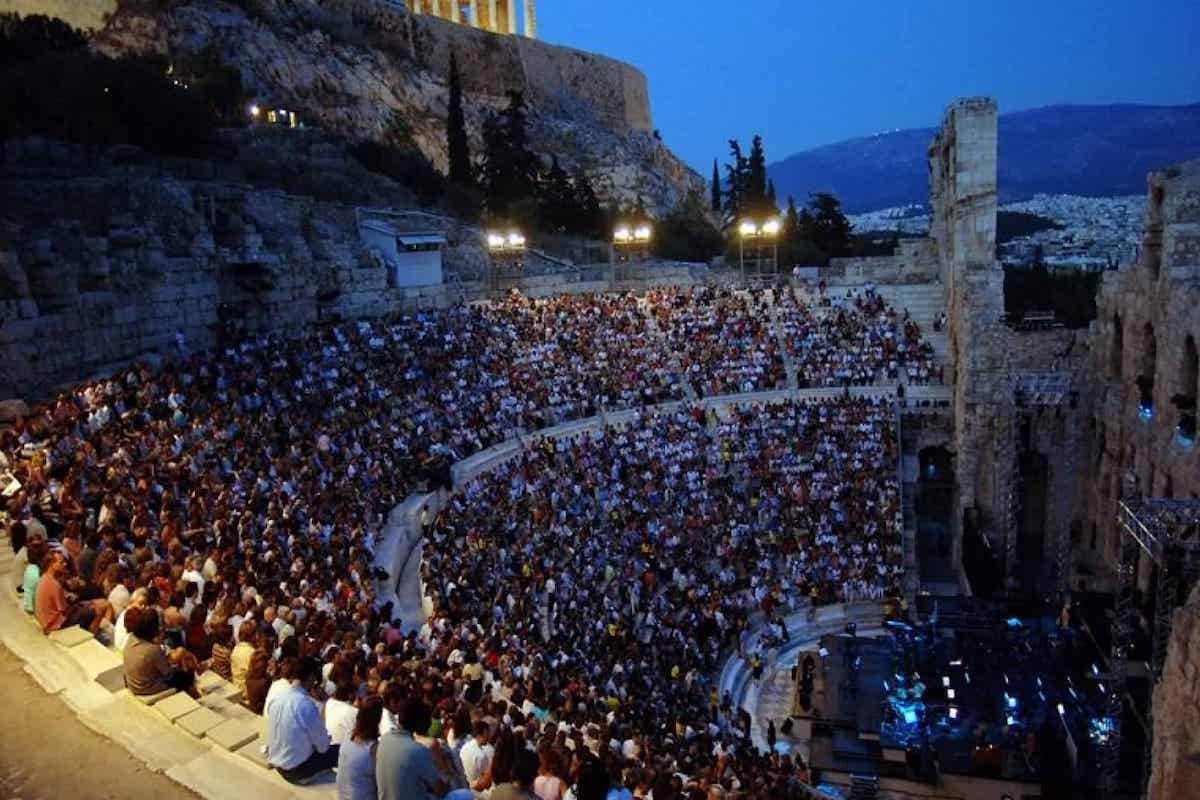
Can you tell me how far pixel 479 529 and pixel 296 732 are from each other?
12973 mm

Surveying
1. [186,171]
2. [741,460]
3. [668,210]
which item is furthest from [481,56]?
[741,460]

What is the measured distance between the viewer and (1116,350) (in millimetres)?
23516

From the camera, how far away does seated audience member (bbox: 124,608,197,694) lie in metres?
7.52

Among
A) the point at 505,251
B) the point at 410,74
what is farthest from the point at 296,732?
the point at 410,74

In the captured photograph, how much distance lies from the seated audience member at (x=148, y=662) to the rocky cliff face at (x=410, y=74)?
48.2 meters

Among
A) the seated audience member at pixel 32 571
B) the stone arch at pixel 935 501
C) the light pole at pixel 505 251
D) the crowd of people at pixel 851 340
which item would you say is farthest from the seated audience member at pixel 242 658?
the light pole at pixel 505 251

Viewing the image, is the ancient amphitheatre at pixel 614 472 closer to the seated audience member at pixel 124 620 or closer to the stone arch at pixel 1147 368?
the stone arch at pixel 1147 368

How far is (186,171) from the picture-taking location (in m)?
31.0

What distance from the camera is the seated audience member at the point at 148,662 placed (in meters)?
7.52

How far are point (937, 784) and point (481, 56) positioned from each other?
69.4 metres

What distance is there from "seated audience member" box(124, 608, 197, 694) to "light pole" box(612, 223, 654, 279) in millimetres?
31781

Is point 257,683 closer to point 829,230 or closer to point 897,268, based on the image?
point 897,268

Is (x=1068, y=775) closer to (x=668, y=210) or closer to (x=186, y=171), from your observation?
(x=186, y=171)

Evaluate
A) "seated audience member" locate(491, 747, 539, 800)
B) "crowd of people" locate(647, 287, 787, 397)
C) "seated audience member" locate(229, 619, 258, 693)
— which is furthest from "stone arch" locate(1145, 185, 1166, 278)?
"seated audience member" locate(229, 619, 258, 693)
